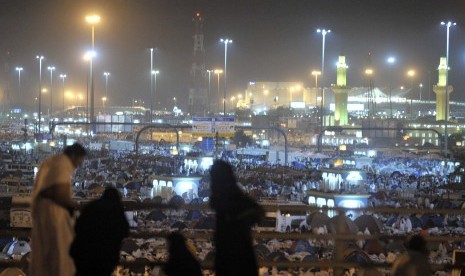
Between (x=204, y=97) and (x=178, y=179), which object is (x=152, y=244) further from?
(x=204, y=97)

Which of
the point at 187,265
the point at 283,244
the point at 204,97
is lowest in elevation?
the point at 283,244

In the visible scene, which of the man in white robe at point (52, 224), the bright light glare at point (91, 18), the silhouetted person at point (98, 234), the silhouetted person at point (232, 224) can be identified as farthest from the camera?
the bright light glare at point (91, 18)

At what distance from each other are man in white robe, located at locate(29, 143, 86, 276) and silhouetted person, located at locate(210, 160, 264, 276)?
1.05m

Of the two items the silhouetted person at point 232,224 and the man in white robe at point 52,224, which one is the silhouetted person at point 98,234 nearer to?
the man in white robe at point 52,224

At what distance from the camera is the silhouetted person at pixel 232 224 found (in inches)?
176

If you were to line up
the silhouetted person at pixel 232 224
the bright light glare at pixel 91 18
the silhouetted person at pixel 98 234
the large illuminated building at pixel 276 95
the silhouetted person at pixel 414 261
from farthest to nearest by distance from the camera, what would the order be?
the large illuminated building at pixel 276 95 < the bright light glare at pixel 91 18 < the silhouetted person at pixel 414 261 < the silhouetted person at pixel 98 234 < the silhouetted person at pixel 232 224

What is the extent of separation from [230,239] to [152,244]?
1367 centimetres

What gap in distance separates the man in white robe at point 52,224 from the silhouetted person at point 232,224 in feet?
3.46

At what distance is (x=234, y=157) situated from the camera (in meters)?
52.0

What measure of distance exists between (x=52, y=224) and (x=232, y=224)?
1231 mm

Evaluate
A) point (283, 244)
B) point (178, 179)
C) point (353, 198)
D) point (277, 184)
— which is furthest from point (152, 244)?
point (277, 184)

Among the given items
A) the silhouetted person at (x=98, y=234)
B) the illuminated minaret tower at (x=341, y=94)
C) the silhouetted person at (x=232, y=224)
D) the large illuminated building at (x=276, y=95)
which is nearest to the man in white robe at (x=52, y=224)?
the silhouetted person at (x=98, y=234)

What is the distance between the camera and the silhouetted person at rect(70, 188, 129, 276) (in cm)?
464

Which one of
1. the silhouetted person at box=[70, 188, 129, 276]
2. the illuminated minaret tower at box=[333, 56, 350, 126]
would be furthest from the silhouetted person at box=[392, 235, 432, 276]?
the illuminated minaret tower at box=[333, 56, 350, 126]
